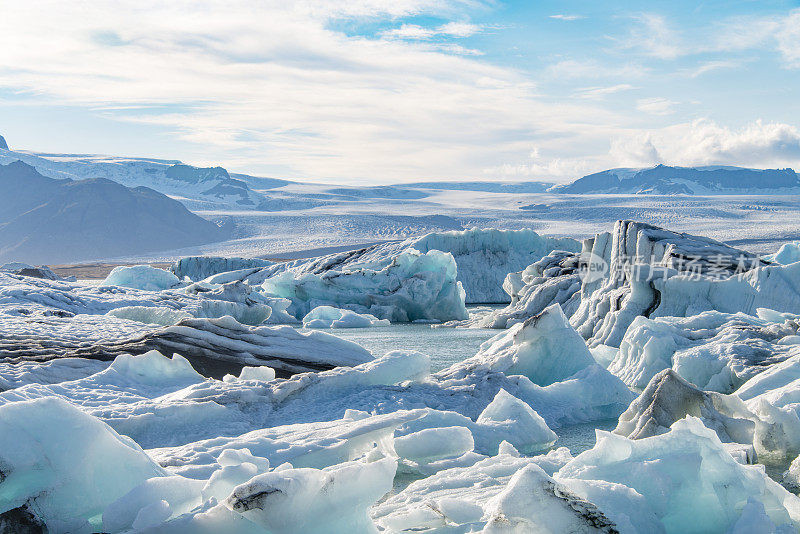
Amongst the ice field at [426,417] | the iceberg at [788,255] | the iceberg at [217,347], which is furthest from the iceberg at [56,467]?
the iceberg at [788,255]

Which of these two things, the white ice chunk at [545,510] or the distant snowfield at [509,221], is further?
the distant snowfield at [509,221]

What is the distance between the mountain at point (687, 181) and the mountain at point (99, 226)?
58.8 meters

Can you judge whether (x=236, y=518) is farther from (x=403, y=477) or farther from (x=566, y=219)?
(x=566, y=219)

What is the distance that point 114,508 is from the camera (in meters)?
2.43

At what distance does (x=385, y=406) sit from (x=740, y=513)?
263cm

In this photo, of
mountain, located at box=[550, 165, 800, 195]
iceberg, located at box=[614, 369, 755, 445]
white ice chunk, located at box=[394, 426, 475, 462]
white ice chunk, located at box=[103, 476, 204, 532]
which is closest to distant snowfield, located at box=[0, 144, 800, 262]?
mountain, located at box=[550, 165, 800, 195]

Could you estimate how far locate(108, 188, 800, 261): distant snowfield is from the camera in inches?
1998

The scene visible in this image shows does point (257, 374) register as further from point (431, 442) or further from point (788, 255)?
point (788, 255)

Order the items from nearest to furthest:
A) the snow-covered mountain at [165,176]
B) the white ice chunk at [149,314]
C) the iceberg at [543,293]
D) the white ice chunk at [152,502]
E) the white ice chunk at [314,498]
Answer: the white ice chunk at [314,498], the white ice chunk at [152,502], the white ice chunk at [149,314], the iceberg at [543,293], the snow-covered mountain at [165,176]

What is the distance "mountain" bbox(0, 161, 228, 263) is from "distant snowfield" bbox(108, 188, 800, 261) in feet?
18.3

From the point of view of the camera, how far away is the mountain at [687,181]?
10906 centimetres

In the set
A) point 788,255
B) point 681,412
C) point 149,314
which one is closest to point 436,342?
point 149,314

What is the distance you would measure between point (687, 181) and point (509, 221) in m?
73.6

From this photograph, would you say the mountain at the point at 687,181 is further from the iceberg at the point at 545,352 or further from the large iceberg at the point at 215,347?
the large iceberg at the point at 215,347
